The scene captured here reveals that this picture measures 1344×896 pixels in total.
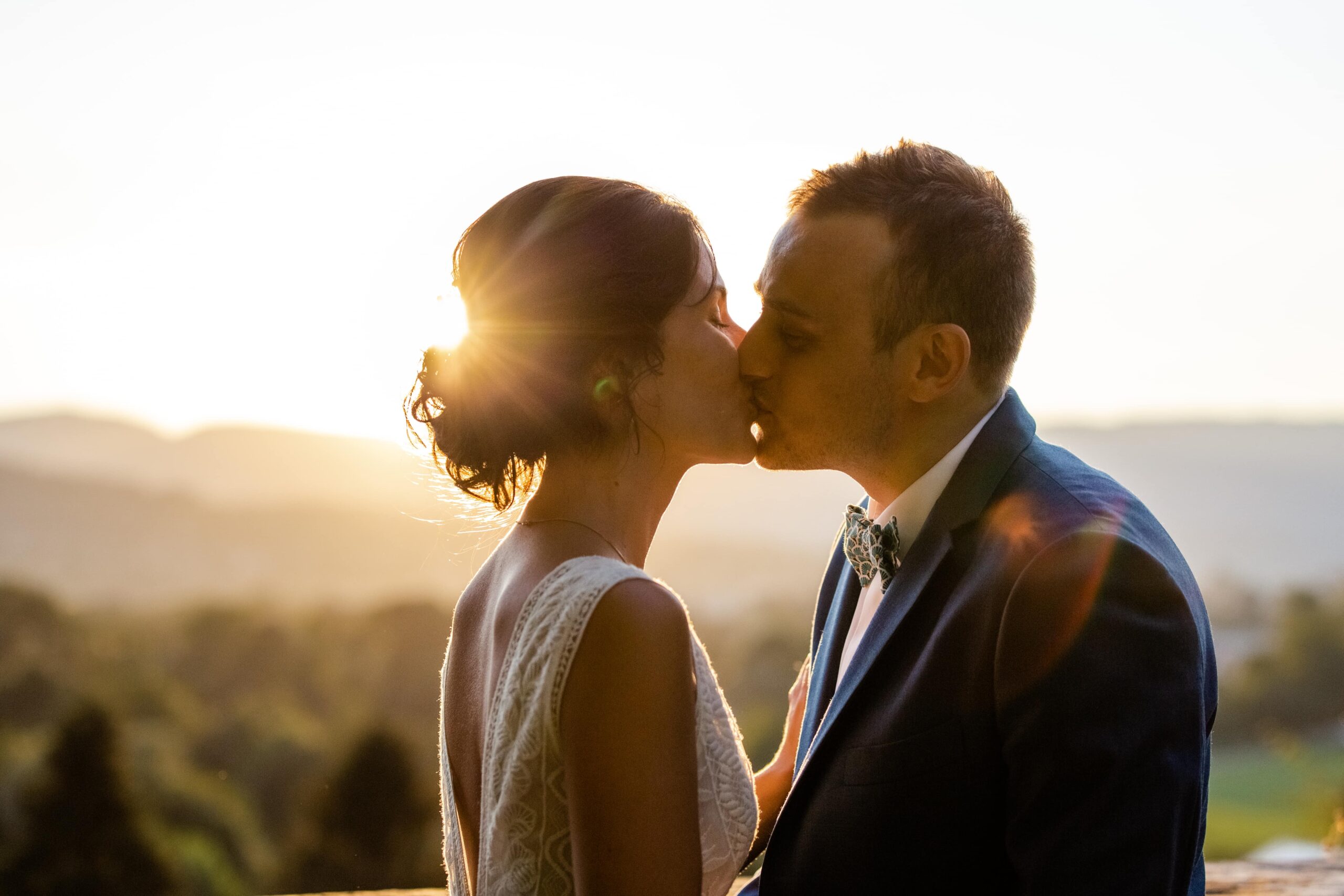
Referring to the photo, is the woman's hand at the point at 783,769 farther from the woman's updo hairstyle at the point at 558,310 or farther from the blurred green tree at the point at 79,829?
the blurred green tree at the point at 79,829

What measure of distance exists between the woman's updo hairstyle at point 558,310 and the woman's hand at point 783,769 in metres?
1.31

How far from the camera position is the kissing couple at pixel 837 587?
2213 mm

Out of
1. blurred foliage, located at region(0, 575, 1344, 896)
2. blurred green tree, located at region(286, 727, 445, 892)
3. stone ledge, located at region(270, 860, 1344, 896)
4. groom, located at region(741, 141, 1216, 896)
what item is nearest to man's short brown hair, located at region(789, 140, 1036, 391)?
groom, located at region(741, 141, 1216, 896)

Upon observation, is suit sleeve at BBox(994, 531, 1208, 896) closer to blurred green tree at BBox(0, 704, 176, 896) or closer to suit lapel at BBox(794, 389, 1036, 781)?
suit lapel at BBox(794, 389, 1036, 781)

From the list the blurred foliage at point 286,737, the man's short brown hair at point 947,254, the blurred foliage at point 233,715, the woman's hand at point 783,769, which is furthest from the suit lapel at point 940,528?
the blurred foliage at point 233,715

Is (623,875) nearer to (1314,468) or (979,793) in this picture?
(979,793)

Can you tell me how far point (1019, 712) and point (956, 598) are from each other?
1.08ft

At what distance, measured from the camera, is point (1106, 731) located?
2184mm

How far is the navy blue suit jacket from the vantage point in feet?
7.20

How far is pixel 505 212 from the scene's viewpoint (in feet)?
8.91

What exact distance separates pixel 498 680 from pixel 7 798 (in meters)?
7.00

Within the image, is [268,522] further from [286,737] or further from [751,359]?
[751,359]

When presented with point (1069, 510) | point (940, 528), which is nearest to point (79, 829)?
point (940, 528)

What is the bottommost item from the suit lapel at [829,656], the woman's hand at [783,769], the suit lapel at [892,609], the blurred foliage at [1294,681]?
the blurred foliage at [1294,681]
